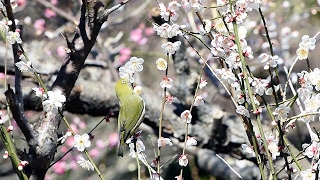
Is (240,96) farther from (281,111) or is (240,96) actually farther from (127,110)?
(127,110)

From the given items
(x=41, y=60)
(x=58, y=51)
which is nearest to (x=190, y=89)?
(x=41, y=60)

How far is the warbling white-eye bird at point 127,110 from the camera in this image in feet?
4.91

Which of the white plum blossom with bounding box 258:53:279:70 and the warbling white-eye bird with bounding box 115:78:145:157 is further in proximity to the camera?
the warbling white-eye bird with bounding box 115:78:145:157

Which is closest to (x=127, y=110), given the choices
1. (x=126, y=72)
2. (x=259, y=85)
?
(x=126, y=72)

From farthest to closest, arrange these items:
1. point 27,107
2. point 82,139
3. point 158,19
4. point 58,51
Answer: point 58,51
point 27,107
point 158,19
point 82,139

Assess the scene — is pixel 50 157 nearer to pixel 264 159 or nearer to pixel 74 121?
pixel 264 159

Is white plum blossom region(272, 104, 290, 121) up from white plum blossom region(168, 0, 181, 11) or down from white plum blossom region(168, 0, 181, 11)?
down

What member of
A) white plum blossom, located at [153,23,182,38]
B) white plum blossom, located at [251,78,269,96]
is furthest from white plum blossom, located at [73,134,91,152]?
white plum blossom, located at [251,78,269,96]

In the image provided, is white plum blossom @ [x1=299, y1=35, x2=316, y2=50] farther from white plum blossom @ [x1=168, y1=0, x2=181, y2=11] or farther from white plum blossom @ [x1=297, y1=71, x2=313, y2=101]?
white plum blossom @ [x1=168, y1=0, x2=181, y2=11]

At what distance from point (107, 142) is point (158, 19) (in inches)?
119

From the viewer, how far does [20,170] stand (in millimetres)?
1507

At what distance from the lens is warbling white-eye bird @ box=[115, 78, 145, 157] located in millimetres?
1495

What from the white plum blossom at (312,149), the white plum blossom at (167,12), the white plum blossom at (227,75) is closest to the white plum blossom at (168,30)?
the white plum blossom at (167,12)

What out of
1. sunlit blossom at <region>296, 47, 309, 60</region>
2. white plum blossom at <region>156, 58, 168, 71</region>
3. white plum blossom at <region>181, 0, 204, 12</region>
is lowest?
white plum blossom at <region>156, 58, 168, 71</region>
